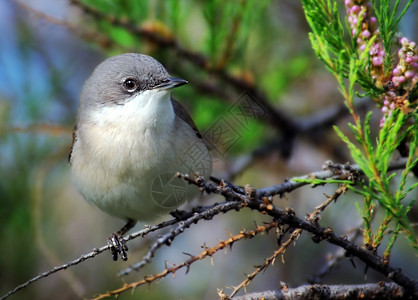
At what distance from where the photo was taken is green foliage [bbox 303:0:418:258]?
1343 millimetres

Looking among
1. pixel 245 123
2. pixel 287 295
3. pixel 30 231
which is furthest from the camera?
pixel 245 123

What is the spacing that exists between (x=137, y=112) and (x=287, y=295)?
1.35 meters

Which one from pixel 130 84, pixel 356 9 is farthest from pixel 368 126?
pixel 130 84

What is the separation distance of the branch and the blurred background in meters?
0.69

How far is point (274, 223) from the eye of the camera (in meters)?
1.49

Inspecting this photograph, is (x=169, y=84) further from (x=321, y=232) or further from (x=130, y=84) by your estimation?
(x=321, y=232)

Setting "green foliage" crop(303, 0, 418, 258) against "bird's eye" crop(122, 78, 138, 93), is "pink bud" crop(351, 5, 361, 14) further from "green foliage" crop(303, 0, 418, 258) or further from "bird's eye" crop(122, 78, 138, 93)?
"bird's eye" crop(122, 78, 138, 93)

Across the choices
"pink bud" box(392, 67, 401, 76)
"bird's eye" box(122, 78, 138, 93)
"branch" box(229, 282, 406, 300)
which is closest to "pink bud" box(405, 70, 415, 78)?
"pink bud" box(392, 67, 401, 76)

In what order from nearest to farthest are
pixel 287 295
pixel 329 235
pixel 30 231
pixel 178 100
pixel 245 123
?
pixel 329 235
pixel 287 295
pixel 30 231
pixel 245 123
pixel 178 100

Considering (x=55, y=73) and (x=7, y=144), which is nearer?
(x=7, y=144)

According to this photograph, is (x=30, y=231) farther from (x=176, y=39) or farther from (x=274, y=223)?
(x=274, y=223)

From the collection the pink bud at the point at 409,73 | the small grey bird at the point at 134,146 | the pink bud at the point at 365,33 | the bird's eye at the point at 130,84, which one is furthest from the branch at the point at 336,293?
the bird's eye at the point at 130,84

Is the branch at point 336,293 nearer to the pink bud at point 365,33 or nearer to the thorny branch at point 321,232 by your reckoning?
the thorny branch at point 321,232

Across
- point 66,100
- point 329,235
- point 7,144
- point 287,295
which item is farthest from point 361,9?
point 66,100
